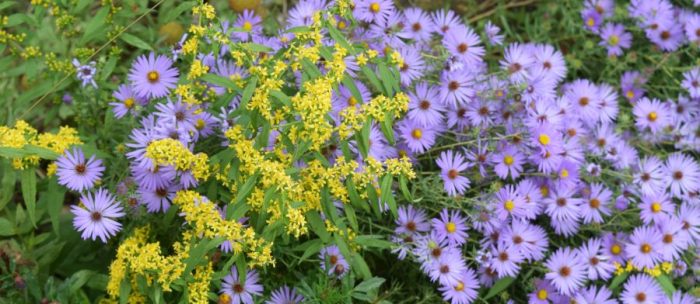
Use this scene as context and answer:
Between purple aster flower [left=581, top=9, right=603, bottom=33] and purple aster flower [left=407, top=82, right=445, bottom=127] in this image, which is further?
purple aster flower [left=581, top=9, right=603, bottom=33]

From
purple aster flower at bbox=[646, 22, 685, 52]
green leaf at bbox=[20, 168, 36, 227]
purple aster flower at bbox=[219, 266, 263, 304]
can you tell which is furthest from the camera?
purple aster flower at bbox=[646, 22, 685, 52]

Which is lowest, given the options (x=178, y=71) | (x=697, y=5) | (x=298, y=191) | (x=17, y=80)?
(x=298, y=191)

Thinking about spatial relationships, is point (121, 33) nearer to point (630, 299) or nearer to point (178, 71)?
point (178, 71)

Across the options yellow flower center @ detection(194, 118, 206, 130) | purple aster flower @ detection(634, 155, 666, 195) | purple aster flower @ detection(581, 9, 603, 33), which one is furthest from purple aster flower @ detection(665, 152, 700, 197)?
yellow flower center @ detection(194, 118, 206, 130)

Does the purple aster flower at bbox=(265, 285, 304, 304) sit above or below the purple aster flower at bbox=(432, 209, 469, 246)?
below

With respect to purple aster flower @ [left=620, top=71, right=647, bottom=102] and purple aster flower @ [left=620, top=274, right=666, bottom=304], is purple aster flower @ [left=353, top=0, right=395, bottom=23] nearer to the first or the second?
purple aster flower @ [left=620, top=71, right=647, bottom=102]

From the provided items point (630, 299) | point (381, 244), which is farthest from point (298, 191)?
point (630, 299)
